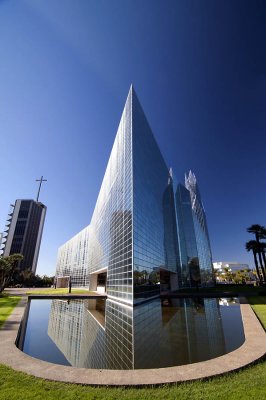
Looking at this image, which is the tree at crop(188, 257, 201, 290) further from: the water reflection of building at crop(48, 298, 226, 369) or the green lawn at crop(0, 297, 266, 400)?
the green lawn at crop(0, 297, 266, 400)

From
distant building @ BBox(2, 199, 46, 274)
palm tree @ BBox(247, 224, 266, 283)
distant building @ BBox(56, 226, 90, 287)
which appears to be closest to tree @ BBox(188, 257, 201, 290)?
palm tree @ BBox(247, 224, 266, 283)

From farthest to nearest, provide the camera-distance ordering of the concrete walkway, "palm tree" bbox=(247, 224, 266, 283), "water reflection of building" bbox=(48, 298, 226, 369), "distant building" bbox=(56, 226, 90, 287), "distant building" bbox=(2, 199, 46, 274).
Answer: "distant building" bbox=(2, 199, 46, 274) < "distant building" bbox=(56, 226, 90, 287) < "palm tree" bbox=(247, 224, 266, 283) < "water reflection of building" bbox=(48, 298, 226, 369) < the concrete walkway

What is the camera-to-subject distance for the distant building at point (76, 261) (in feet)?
216

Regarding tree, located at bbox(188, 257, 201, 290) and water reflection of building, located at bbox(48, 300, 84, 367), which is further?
tree, located at bbox(188, 257, 201, 290)

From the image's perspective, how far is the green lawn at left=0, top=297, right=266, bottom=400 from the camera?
429 centimetres

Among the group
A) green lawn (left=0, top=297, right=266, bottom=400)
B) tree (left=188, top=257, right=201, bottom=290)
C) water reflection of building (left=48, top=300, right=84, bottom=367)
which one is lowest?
water reflection of building (left=48, top=300, right=84, bottom=367)

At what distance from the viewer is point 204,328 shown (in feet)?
37.6

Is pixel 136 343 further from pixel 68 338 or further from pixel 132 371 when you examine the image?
pixel 132 371

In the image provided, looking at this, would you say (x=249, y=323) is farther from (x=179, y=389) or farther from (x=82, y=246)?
(x=82, y=246)

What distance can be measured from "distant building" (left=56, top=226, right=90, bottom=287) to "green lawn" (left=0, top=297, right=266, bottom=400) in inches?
2394

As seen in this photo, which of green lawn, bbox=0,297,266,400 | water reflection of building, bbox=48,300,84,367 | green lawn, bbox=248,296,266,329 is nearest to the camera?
green lawn, bbox=0,297,266,400

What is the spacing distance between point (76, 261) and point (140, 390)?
72.5 m

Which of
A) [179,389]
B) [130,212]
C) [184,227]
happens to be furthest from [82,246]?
[179,389]

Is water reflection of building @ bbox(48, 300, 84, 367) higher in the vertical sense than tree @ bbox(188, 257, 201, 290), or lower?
lower
